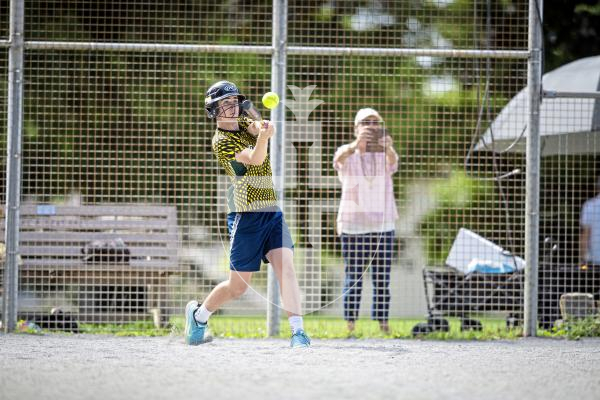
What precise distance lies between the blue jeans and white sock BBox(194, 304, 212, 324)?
1.50m

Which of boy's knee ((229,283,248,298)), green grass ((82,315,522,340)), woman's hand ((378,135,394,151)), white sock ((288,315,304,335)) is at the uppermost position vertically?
woman's hand ((378,135,394,151))

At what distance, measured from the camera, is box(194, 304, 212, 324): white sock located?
6.86m

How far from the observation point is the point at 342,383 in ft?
15.8

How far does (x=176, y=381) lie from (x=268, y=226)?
6.52 ft

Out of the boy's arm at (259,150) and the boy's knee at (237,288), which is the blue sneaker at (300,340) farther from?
the boy's arm at (259,150)

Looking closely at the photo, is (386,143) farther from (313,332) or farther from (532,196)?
(313,332)

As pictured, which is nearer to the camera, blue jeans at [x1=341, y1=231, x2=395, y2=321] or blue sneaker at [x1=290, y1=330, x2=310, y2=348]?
blue sneaker at [x1=290, y1=330, x2=310, y2=348]

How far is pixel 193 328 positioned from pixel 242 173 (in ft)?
4.33

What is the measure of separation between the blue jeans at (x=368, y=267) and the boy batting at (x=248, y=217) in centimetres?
138

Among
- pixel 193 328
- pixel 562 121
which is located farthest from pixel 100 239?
pixel 562 121

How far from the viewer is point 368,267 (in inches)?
314

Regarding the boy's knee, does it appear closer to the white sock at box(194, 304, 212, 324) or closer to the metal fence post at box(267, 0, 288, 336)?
the white sock at box(194, 304, 212, 324)

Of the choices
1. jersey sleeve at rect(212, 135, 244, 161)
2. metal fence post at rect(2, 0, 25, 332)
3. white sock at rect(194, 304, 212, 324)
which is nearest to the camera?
jersey sleeve at rect(212, 135, 244, 161)

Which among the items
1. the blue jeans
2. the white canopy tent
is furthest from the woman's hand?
the white canopy tent
